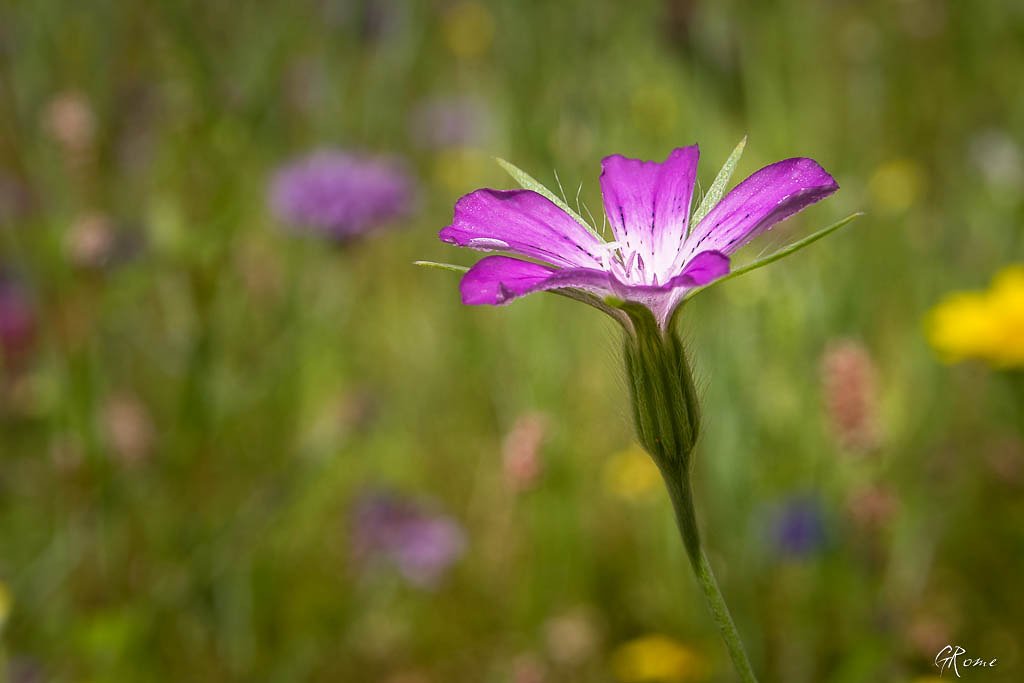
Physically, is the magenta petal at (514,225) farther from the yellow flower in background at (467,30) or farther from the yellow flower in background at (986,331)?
the yellow flower in background at (467,30)

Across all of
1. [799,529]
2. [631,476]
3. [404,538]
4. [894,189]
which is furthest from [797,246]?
[894,189]

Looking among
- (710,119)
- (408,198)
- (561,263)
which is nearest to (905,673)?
(561,263)

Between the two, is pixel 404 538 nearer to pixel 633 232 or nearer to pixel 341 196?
pixel 341 196

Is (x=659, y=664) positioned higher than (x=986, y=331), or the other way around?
(x=986, y=331)

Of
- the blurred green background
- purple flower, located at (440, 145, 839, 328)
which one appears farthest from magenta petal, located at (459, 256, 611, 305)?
the blurred green background

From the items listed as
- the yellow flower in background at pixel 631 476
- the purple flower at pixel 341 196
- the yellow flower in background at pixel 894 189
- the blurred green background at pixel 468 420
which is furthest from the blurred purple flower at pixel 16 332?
the yellow flower in background at pixel 894 189
